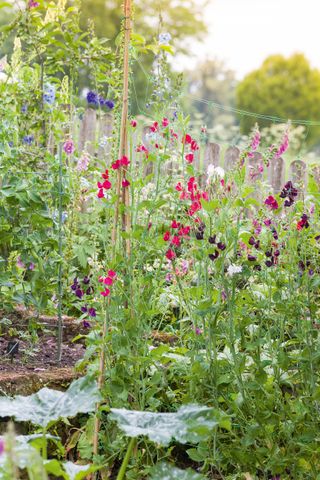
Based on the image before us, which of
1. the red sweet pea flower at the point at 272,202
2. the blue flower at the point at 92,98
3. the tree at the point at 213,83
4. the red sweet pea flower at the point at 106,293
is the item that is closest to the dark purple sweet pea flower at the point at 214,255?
the red sweet pea flower at the point at 272,202

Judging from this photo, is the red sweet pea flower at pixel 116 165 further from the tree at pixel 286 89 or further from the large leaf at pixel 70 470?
the tree at pixel 286 89

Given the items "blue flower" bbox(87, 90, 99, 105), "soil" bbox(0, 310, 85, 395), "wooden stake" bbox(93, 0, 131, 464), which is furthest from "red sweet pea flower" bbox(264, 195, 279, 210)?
"blue flower" bbox(87, 90, 99, 105)

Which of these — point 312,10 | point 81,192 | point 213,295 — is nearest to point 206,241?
point 213,295

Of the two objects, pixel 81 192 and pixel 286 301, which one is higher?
pixel 81 192

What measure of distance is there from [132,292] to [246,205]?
1.69 ft

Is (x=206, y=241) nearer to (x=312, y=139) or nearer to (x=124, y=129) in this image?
(x=124, y=129)

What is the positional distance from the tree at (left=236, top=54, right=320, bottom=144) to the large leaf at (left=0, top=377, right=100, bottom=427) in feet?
56.7

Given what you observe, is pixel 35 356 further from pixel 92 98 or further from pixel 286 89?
pixel 286 89

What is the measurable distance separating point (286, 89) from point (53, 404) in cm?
1819

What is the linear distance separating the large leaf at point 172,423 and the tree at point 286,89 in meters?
17.4

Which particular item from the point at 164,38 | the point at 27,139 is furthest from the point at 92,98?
the point at 164,38

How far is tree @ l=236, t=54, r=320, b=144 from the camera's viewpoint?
19.0m

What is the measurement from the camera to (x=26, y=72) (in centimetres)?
378

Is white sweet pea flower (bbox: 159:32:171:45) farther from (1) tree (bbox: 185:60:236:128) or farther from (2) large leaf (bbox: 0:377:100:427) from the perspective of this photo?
(1) tree (bbox: 185:60:236:128)
